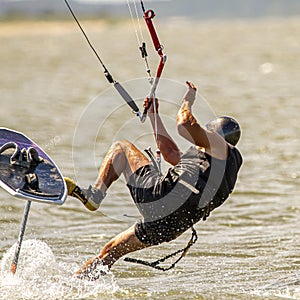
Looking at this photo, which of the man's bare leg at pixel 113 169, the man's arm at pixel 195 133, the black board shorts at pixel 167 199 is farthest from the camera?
the man's bare leg at pixel 113 169

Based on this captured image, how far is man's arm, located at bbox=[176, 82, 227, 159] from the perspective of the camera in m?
7.34

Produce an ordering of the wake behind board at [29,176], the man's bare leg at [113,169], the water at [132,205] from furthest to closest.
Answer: the water at [132,205], the man's bare leg at [113,169], the wake behind board at [29,176]

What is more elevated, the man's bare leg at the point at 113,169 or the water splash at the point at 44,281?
the man's bare leg at the point at 113,169

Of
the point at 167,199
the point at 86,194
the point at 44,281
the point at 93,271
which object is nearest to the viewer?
the point at 167,199

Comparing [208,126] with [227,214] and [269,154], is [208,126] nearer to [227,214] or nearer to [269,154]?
[227,214]

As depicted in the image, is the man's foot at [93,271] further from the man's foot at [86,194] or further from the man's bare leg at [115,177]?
the man's foot at [86,194]

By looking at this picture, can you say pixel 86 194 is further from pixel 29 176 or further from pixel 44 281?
pixel 44 281

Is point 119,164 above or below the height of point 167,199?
above

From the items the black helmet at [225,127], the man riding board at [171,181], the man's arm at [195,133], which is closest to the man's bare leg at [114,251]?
the man riding board at [171,181]

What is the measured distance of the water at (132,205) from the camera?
8125 millimetres

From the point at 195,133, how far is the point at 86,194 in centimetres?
122

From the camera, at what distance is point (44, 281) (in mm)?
8094

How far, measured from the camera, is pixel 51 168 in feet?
25.7

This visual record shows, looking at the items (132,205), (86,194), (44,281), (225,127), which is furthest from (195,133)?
(132,205)
